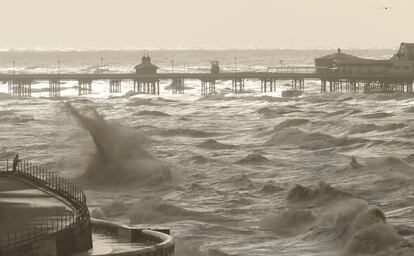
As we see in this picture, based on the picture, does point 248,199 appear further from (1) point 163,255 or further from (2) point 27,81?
(2) point 27,81

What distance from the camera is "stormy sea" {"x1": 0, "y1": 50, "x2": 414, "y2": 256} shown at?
46.4m

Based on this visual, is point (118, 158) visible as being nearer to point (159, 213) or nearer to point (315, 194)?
point (315, 194)

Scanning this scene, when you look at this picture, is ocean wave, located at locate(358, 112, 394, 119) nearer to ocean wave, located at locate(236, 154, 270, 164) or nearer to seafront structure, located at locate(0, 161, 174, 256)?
ocean wave, located at locate(236, 154, 270, 164)

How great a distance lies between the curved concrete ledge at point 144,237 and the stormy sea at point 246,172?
21.9 ft

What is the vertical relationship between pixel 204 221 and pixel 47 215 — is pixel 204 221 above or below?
below

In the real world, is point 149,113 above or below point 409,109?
below

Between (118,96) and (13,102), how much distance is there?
2175cm

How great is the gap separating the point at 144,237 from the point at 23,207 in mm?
3138

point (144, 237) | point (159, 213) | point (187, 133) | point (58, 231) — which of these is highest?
point (58, 231)

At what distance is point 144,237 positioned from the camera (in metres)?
32.7

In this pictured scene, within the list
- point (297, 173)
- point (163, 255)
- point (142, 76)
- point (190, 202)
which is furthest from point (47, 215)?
point (142, 76)

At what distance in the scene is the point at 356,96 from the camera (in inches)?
5891

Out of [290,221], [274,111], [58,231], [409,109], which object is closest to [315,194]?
[290,221]

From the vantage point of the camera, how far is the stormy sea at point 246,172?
4644 cm
